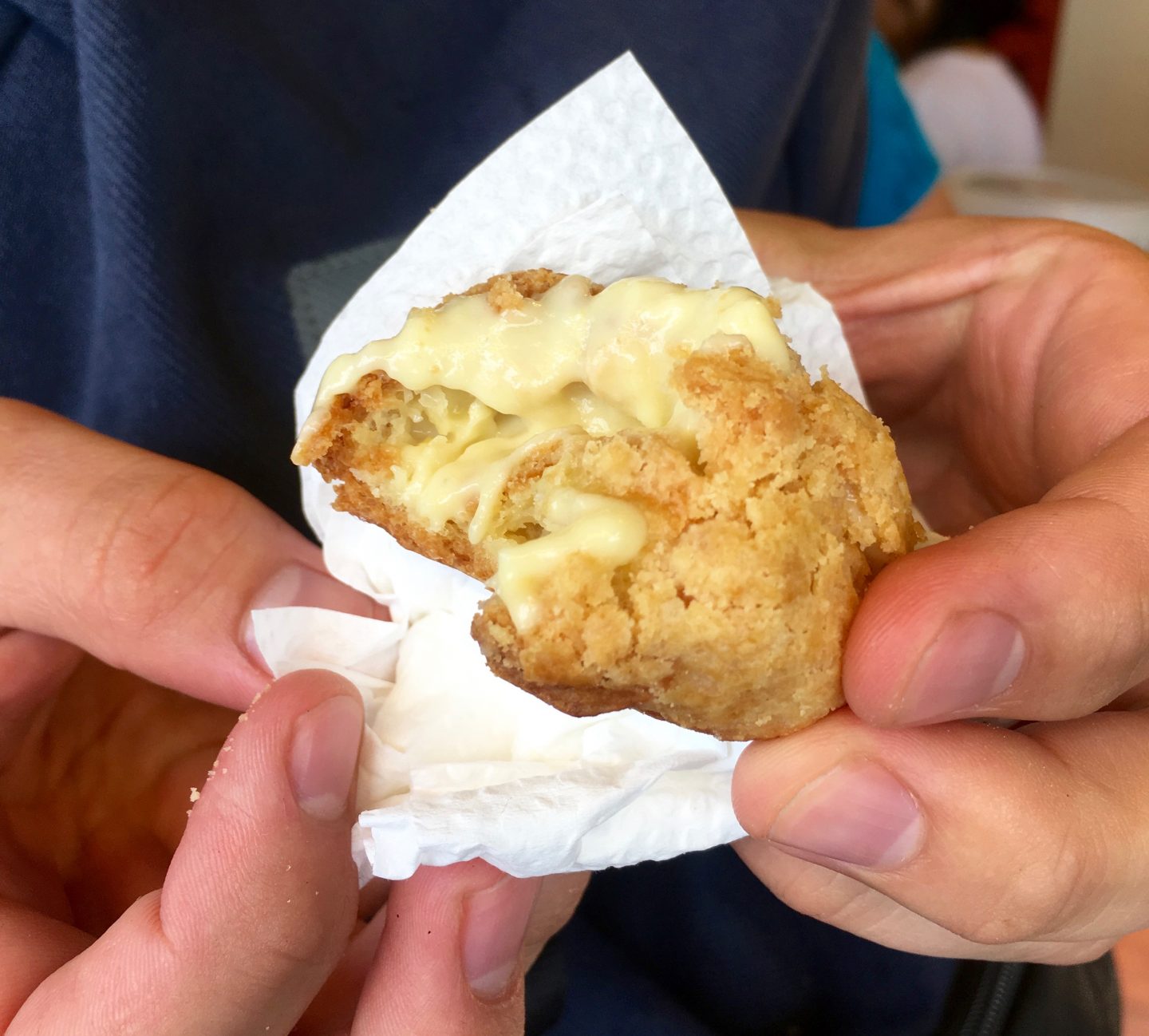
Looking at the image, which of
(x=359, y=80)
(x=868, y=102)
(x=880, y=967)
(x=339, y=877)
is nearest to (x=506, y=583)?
(x=339, y=877)

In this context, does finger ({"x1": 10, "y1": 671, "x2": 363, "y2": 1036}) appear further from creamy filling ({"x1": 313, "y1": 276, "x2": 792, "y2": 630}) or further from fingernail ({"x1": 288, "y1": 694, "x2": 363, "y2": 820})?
creamy filling ({"x1": 313, "y1": 276, "x2": 792, "y2": 630})

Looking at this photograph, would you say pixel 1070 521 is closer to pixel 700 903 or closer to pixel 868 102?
pixel 700 903

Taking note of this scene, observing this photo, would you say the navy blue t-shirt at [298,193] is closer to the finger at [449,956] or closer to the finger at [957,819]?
the finger at [449,956]

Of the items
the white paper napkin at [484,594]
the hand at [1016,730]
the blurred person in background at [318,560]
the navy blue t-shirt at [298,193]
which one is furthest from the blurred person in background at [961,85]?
the white paper napkin at [484,594]

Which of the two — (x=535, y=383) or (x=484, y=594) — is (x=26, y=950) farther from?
(x=535, y=383)

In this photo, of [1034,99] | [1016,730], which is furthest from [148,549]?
[1034,99]
